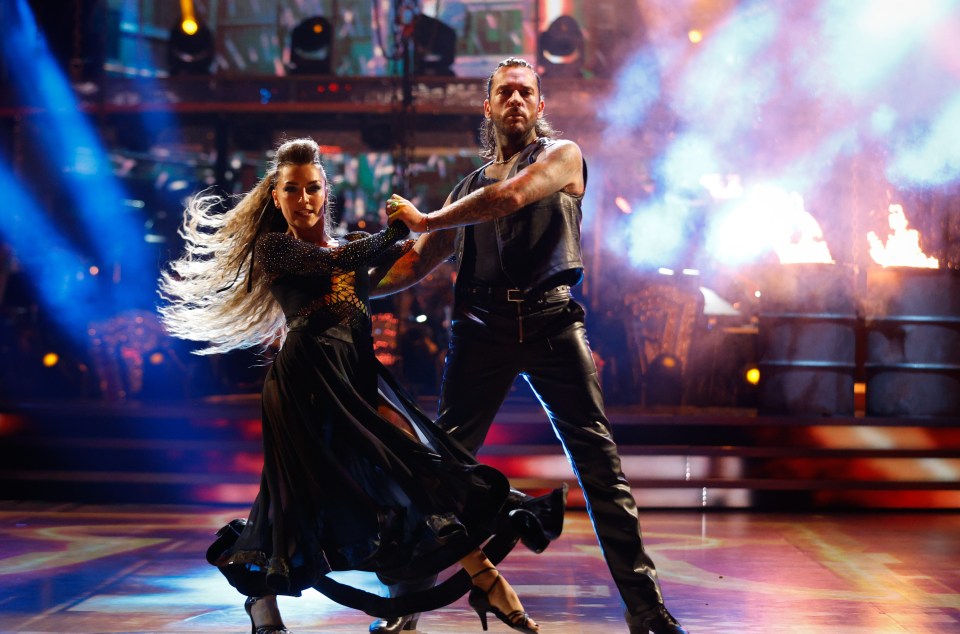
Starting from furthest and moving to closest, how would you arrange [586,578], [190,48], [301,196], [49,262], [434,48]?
[190,48] < [434,48] < [49,262] < [586,578] < [301,196]

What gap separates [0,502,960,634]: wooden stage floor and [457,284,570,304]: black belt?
1061mm

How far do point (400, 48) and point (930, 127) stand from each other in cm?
746

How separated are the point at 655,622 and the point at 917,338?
557cm

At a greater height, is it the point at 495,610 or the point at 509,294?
the point at 509,294

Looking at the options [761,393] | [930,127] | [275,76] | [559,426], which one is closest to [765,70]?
[930,127]

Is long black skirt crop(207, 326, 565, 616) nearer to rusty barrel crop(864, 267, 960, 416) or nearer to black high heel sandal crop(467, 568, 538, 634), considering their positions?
black high heel sandal crop(467, 568, 538, 634)

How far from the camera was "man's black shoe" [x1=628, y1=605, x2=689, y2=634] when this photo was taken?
295cm

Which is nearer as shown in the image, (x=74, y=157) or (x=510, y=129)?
(x=510, y=129)

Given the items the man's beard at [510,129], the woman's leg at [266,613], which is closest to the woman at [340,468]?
the woman's leg at [266,613]

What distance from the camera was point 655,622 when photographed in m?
2.96

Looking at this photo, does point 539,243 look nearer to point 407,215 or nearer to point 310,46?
point 407,215

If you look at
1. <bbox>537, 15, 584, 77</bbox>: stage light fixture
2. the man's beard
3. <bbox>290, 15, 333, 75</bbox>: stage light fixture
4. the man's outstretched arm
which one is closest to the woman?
the man's outstretched arm

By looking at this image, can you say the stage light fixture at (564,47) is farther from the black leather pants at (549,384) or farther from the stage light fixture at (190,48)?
the black leather pants at (549,384)

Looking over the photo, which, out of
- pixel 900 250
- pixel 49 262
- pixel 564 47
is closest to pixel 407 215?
pixel 900 250
